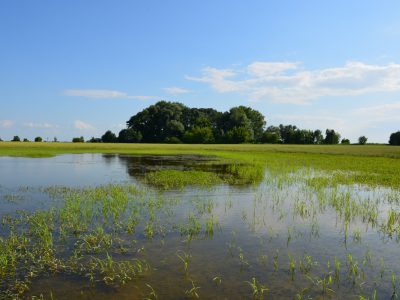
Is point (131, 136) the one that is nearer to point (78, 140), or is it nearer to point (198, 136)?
point (78, 140)

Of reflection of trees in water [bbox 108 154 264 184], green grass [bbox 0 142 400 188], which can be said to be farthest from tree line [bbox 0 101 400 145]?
reflection of trees in water [bbox 108 154 264 184]

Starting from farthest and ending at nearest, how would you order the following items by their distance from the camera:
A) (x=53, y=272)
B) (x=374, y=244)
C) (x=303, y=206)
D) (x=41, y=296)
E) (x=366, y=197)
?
(x=366, y=197)
(x=303, y=206)
(x=374, y=244)
(x=53, y=272)
(x=41, y=296)

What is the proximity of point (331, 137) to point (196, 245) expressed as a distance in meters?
136

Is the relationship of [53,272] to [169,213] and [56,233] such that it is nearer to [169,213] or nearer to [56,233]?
[56,233]

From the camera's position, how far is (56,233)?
1123 centimetres

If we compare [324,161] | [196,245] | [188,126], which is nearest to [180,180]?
[196,245]

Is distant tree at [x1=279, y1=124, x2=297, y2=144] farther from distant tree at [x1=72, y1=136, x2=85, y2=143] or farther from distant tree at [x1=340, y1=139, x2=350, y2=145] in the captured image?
distant tree at [x1=72, y1=136, x2=85, y2=143]

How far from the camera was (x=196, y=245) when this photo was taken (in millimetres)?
10531

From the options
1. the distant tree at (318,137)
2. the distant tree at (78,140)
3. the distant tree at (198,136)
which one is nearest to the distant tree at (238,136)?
the distant tree at (198,136)

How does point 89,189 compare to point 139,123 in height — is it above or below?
below

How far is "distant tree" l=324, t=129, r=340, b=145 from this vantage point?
444 feet

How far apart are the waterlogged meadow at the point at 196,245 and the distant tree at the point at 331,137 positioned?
403 feet

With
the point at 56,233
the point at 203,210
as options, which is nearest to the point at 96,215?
the point at 56,233

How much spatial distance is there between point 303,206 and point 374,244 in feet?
17.4
